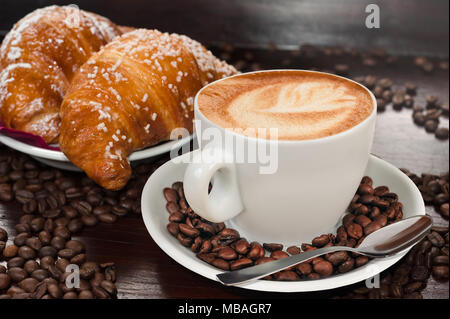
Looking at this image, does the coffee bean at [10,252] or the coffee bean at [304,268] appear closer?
the coffee bean at [304,268]

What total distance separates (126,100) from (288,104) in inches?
16.7

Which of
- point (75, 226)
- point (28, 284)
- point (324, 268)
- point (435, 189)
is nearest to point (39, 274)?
point (28, 284)

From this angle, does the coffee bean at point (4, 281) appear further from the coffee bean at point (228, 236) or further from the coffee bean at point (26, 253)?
the coffee bean at point (228, 236)

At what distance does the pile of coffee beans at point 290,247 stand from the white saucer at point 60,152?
0.52 ft

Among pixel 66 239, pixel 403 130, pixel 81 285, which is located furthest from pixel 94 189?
pixel 403 130

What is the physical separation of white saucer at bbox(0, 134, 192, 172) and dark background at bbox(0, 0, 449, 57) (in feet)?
3.38

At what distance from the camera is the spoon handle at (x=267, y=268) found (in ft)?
2.66

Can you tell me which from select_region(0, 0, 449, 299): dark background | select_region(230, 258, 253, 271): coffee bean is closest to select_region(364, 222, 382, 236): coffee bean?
select_region(230, 258, 253, 271): coffee bean

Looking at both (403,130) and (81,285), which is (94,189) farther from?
(403,130)

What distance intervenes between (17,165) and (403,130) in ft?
3.34

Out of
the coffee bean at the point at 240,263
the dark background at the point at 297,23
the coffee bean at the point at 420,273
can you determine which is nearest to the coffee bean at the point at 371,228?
the coffee bean at the point at 420,273

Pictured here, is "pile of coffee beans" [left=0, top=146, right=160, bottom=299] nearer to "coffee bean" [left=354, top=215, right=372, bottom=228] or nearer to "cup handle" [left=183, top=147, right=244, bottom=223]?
"cup handle" [left=183, top=147, right=244, bottom=223]

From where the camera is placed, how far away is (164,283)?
938 mm

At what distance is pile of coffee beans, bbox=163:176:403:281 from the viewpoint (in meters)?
0.86
